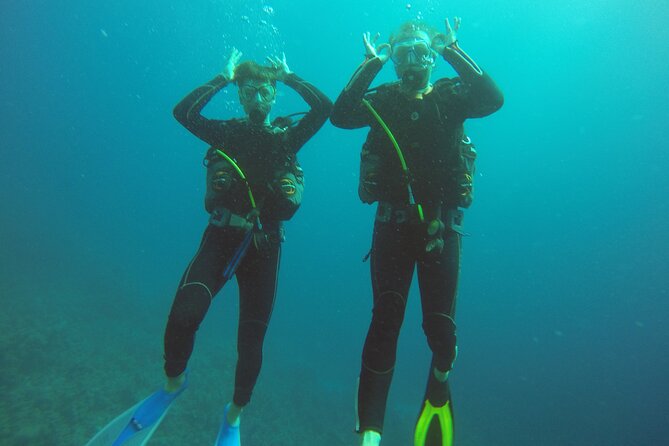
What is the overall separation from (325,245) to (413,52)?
68129mm

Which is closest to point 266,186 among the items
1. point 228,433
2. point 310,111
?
point 310,111

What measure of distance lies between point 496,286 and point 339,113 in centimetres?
5953

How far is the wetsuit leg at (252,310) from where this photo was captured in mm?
Answer: 4043

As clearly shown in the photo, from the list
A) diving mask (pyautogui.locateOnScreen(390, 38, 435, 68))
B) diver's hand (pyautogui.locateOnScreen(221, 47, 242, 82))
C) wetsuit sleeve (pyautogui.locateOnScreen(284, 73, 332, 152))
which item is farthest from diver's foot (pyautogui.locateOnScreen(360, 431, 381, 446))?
diver's hand (pyautogui.locateOnScreen(221, 47, 242, 82))

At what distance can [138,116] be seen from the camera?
90.5 m

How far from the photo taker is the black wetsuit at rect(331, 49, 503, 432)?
3.40m

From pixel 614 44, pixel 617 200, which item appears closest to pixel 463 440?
pixel 614 44

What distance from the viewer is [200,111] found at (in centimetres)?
412

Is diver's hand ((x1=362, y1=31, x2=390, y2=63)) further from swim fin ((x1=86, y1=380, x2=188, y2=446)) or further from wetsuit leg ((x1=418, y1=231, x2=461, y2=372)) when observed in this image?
swim fin ((x1=86, y1=380, x2=188, y2=446))

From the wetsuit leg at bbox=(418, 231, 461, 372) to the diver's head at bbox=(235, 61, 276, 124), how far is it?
96.3 inches

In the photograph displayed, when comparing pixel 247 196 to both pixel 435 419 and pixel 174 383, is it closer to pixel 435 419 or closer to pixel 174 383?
pixel 174 383

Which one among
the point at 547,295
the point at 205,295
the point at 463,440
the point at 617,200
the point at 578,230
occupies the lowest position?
the point at 463,440

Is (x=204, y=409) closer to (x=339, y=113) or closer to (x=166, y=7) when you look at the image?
(x=339, y=113)

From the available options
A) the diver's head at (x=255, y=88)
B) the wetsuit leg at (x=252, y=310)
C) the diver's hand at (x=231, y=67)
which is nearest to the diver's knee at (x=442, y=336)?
the wetsuit leg at (x=252, y=310)
